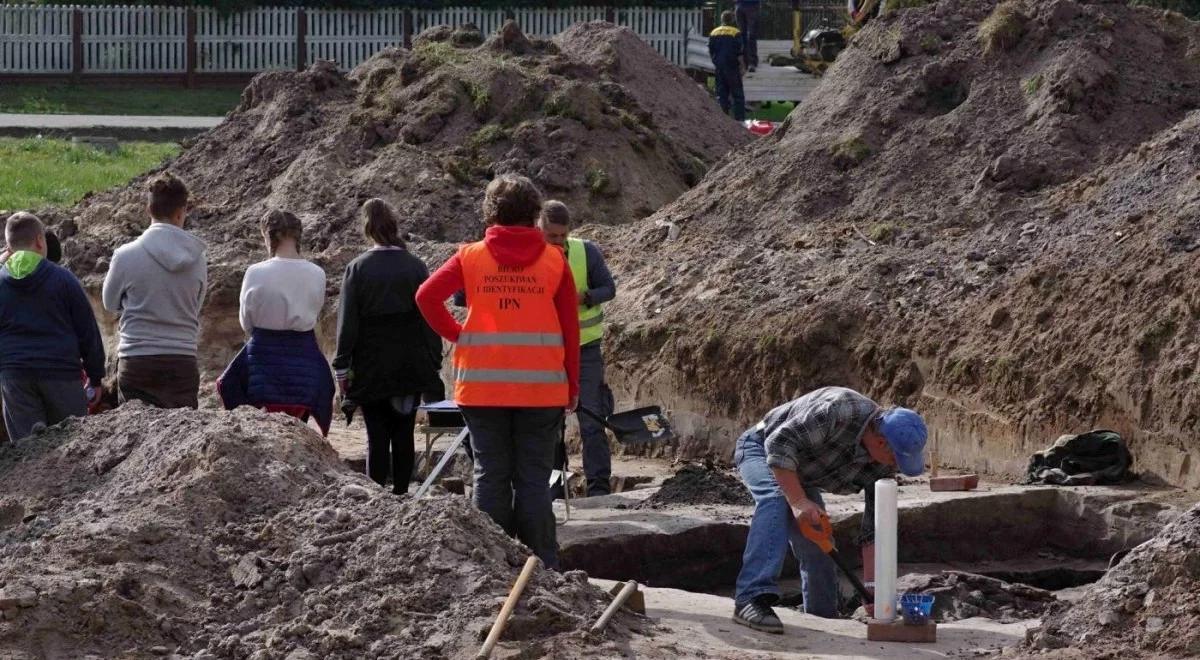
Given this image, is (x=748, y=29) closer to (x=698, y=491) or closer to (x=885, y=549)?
(x=698, y=491)

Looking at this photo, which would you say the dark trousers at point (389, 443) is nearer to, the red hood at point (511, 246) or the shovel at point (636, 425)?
the shovel at point (636, 425)

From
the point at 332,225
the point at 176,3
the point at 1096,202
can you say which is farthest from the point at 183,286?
the point at 176,3

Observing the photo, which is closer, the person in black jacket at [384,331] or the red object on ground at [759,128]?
the person in black jacket at [384,331]

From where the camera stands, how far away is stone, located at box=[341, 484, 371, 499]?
300 inches

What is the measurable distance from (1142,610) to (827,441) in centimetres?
138

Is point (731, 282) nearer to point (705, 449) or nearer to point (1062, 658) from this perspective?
point (705, 449)

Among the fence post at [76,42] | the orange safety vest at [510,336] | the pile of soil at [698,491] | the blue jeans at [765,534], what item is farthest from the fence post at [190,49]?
the orange safety vest at [510,336]

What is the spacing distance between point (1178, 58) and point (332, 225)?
754cm

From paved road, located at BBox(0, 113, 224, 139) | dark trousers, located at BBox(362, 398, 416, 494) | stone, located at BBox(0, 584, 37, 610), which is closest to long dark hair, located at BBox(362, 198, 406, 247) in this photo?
dark trousers, located at BBox(362, 398, 416, 494)

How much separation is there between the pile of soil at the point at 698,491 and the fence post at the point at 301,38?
974 inches

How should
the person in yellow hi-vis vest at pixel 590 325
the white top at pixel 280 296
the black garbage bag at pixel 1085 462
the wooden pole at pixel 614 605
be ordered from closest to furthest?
the wooden pole at pixel 614 605, the white top at pixel 280 296, the person in yellow hi-vis vest at pixel 590 325, the black garbage bag at pixel 1085 462

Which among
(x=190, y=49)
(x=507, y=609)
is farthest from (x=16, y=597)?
(x=190, y=49)

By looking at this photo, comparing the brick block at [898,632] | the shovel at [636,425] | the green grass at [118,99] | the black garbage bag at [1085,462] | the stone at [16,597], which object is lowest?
the black garbage bag at [1085,462]

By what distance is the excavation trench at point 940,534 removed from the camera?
9.86 m
